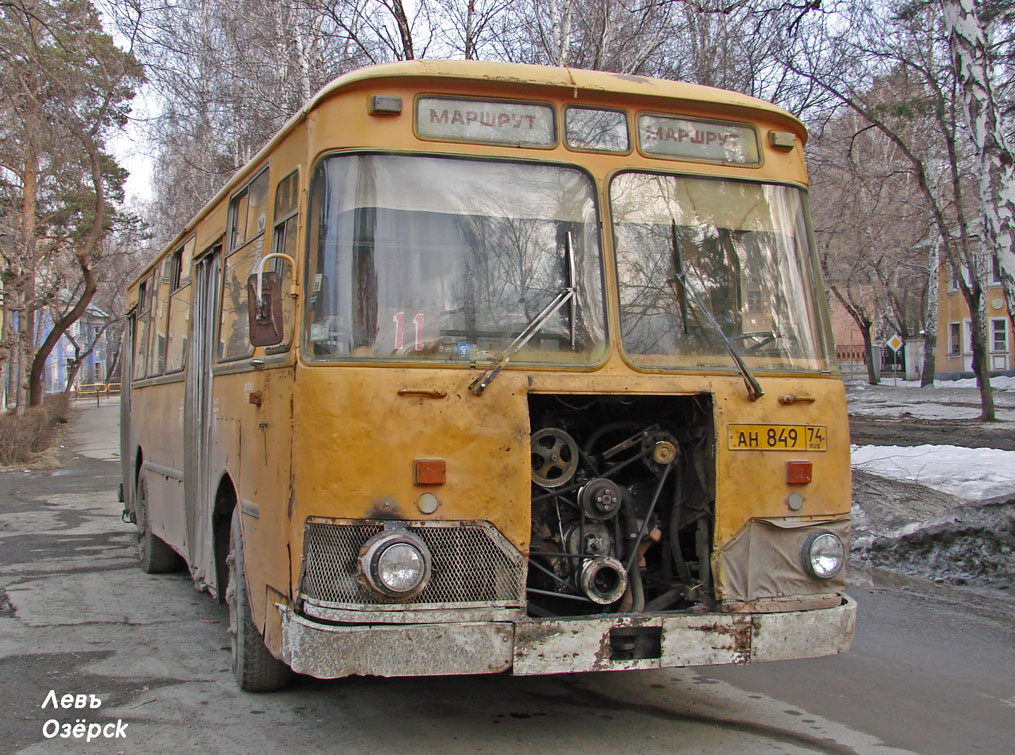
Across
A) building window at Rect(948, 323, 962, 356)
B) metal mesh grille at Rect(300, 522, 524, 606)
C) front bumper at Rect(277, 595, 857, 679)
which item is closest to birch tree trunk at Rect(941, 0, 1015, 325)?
front bumper at Rect(277, 595, 857, 679)

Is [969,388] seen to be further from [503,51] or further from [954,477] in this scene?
[954,477]

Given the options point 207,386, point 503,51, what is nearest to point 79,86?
point 503,51

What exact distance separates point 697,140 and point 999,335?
4904 centimetres

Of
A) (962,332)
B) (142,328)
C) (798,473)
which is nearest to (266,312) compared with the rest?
(798,473)

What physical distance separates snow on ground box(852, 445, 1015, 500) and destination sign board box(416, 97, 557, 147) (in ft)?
22.5

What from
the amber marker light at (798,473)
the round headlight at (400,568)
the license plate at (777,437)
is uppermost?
the license plate at (777,437)

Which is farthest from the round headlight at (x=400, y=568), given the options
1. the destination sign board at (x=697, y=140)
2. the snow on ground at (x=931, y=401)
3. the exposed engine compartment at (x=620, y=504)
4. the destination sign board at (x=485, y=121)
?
the snow on ground at (x=931, y=401)

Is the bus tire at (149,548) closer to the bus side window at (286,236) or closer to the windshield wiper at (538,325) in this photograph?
the bus side window at (286,236)

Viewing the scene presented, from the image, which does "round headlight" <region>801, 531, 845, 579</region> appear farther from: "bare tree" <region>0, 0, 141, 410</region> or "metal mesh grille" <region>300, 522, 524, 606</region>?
"bare tree" <region>0, 0, 141, 410</region>

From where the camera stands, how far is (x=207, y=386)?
21.4ft

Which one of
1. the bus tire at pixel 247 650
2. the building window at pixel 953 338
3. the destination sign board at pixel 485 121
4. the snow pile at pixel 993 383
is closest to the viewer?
the destination sign board at pixel 485 121

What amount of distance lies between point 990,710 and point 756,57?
11.4 m

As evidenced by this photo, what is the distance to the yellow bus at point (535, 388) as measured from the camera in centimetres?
429

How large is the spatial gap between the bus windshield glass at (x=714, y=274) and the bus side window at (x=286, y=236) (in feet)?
4.95
